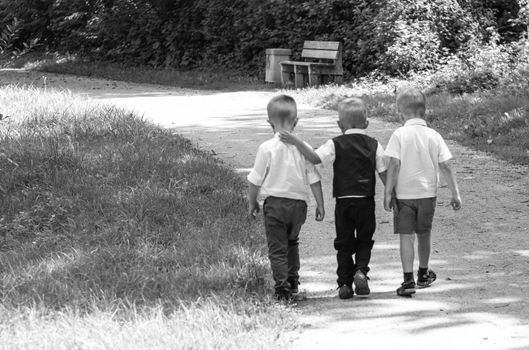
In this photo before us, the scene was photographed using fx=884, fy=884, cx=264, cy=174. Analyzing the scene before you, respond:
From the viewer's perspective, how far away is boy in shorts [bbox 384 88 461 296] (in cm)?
565

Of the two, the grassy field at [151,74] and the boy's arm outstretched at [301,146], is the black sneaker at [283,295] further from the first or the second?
the grassy field at [151,74]

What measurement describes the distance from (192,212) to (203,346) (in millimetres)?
3116

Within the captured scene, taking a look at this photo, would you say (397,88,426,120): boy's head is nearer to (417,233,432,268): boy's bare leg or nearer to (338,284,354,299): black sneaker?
(417,233,432,268): boy's bare leg

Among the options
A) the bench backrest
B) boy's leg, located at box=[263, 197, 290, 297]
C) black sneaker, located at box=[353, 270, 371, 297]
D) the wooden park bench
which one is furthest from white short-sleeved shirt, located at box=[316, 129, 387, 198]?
the bench backrest

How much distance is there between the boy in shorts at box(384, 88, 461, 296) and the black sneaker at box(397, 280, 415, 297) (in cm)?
14

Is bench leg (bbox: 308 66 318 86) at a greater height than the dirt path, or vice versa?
bench leg (bbox: 308 66 318 86)

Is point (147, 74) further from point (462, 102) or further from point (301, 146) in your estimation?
Answer: point (301, 146)

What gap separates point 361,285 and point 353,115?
106 cm

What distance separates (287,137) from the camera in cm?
542

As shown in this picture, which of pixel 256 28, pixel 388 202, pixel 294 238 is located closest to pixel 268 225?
pixel 294 238

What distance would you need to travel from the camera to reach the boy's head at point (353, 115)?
18.2 feet

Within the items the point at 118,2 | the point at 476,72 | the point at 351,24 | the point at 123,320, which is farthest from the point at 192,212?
the point at 118,2

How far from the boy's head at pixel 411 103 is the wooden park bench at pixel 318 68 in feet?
43.3

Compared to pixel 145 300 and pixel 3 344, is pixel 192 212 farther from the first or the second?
pixel 3 344
